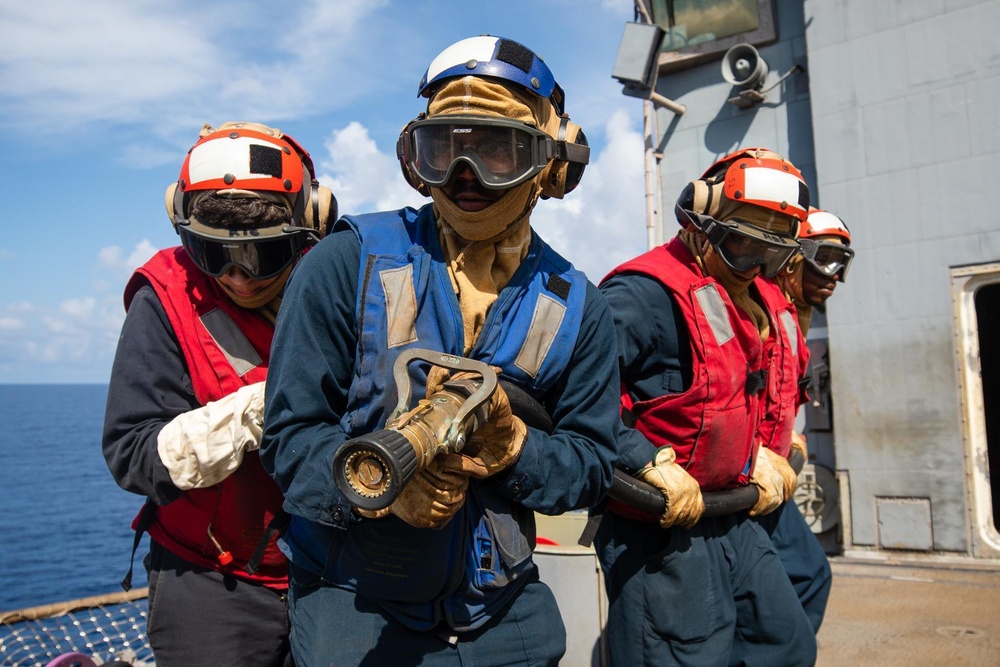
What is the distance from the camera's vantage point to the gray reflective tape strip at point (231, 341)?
2.64m

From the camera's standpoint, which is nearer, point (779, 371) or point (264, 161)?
point (264, 161)

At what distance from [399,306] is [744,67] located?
7580mm

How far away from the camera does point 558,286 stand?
7.34 ft

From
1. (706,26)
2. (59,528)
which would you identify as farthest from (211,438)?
(59,528)

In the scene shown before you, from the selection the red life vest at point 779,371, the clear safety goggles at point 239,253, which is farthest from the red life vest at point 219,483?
the red life vest at point 779,371

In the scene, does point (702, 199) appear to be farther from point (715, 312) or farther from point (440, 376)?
point (440, 376)

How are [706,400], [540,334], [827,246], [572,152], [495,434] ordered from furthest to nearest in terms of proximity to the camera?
[827,246] < [706,400] < [572,152] < [540,334] < [495,434]

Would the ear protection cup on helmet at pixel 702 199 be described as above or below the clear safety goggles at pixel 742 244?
above

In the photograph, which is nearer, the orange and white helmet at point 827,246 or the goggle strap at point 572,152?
the goggle strap at point 572,152

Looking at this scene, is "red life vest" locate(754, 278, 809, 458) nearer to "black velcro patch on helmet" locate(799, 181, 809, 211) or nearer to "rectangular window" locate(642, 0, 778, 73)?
"black velcro patch on helmet" locate(799, 181, 809, 211)

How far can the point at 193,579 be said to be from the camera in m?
2.65

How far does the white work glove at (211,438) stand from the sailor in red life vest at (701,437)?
4.03 ft

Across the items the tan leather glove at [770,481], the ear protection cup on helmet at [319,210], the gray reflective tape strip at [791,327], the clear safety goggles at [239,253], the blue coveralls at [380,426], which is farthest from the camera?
the gray reflective tape strip at [791,327]

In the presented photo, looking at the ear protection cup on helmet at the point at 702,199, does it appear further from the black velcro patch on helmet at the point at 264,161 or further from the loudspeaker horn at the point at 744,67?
the loudspeaker horn at the point at 744,67
